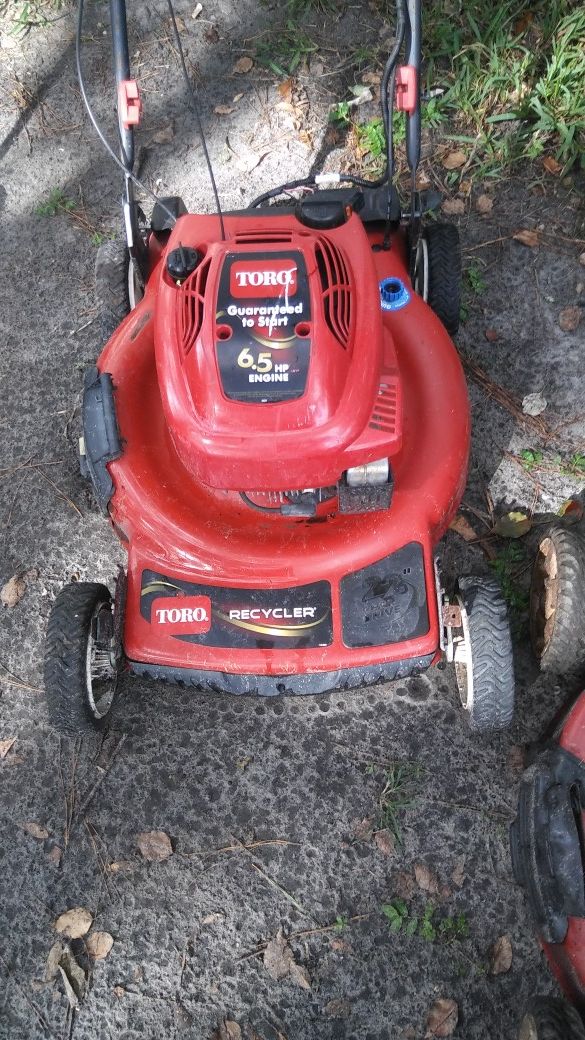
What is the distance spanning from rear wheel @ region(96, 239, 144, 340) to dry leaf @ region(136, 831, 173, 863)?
5.50 ft

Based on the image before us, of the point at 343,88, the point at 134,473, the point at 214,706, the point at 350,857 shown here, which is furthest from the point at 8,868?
the point at 343,88

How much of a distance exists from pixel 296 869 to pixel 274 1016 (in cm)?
39

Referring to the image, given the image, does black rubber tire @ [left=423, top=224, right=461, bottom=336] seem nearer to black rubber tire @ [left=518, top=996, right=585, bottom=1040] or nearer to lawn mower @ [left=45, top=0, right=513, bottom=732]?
lawn mower @ [left=45, top=0, right=513, bottom=732]

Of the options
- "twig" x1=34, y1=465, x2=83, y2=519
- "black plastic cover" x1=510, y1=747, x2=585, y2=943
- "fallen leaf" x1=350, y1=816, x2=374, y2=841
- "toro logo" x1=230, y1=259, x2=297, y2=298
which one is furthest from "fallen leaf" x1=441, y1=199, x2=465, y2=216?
"fallen leaf" x1=350, y1=816, x2=374, y2=841

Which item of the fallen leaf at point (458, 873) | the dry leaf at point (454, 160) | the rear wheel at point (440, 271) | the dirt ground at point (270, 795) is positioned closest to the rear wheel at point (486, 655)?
the dirt ground at point (270, 795)

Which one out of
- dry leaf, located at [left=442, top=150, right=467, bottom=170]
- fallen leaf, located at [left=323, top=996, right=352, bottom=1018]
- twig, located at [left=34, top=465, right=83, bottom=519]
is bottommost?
fallen leaf, located at [left=323, top=996, right=352, bottom=1018]

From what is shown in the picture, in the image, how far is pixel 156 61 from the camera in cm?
365

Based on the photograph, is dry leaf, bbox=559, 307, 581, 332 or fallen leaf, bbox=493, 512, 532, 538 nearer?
fallen leaf, bbox=493, 512, 532, 538

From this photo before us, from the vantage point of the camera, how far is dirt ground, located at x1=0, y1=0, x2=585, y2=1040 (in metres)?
2.43

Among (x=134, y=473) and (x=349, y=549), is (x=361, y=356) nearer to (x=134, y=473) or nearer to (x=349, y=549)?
(x=349, y=549)

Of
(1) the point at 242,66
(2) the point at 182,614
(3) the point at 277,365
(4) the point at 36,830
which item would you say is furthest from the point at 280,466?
(1) the point at 242,66

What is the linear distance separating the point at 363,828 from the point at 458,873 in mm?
303

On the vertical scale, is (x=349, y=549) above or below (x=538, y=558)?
above

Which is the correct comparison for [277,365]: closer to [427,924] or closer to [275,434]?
[275,434]
